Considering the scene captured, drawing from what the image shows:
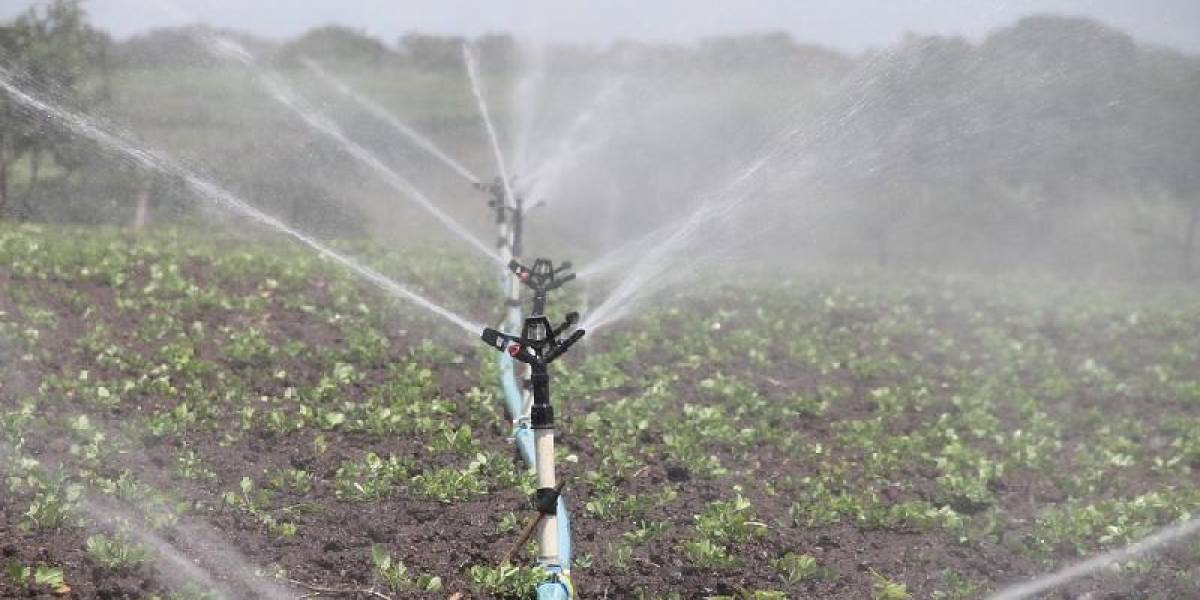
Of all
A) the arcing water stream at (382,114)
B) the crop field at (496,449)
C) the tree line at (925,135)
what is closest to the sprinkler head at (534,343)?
the crop field at (496,449)

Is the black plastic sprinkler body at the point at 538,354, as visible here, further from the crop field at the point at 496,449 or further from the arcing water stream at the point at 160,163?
the arcing water stream at the point at 160,163

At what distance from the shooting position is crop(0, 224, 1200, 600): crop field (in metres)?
6.98

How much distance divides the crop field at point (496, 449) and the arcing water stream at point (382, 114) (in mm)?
15287

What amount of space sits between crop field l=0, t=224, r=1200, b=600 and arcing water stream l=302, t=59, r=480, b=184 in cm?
1529

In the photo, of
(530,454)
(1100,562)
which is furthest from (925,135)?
(530,454)

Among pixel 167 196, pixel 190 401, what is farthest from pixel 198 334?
pixel 167 196

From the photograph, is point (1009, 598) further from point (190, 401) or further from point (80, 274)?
point (80, 274)

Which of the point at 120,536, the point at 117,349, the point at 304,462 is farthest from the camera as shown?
the point at 117,349

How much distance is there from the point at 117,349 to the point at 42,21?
11075 millimetres

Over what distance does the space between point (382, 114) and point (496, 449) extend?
24.8 meters

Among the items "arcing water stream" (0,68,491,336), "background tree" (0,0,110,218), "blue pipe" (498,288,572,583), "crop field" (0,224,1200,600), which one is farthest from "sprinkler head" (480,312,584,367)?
"background tree" (0,0,110,218)

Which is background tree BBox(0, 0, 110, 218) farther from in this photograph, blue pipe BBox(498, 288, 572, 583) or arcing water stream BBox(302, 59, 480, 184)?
blue pipe BBox(498, 288, 572, 583)

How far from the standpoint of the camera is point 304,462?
8375 mm

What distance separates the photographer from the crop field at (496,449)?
22.9ft
